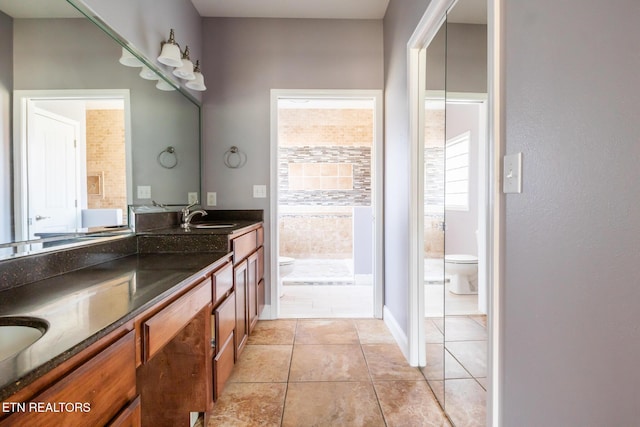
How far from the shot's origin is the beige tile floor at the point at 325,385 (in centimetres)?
155

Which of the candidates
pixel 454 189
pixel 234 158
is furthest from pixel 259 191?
pixel 454 189

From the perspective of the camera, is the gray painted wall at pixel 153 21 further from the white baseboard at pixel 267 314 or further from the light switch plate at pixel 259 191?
the white baseboard at pixel 267 314

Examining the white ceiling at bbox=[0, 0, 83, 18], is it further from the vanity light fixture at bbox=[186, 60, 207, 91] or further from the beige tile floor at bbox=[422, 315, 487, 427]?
the beige tile floor at bbox=[422, 315, 487, 427]

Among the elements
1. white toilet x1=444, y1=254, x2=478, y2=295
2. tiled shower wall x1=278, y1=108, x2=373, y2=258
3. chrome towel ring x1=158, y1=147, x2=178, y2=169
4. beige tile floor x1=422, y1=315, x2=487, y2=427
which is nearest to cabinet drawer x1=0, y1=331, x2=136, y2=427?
beige tile floor x1=422, y1=315, x2=487, y2=427

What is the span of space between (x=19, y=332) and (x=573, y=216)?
1.26 meters

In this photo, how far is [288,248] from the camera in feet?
18.6

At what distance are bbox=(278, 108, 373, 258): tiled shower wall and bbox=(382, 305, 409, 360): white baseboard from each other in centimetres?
301

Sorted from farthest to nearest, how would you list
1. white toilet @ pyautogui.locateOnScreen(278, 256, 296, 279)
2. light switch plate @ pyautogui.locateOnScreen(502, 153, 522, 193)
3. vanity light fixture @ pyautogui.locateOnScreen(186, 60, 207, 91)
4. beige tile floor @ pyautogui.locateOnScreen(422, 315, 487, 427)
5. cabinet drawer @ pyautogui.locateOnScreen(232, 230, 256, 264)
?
white toilet @ pyautogui.locateOnScreen(278, 256, 296, 279), vanity light fixture @ pyautogui.locateOnScreen(186, 60, 207, 91), cabinet drawer @ pyautogui.locateOnScreen(232, 230, 256, 264), beige tile floor @ pyautogui.locateOnScreen(422, 315, 487, 427), light switch plate @ pyautogui.locateOnScreen(502, 153, 522, 193)

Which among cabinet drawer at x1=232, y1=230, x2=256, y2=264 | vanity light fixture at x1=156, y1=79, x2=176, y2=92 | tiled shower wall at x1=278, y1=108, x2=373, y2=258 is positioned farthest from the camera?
tiled shower wall at x1=278, y1=108, x2=373, y2=258

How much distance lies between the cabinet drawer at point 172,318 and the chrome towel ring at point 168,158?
117 cm

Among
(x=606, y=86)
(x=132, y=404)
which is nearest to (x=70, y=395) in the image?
(x=132, y=404)

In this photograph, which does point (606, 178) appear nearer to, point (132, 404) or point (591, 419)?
point (591, 419)

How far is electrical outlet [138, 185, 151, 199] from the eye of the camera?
1.87m

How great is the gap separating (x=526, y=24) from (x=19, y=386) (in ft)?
4.36
